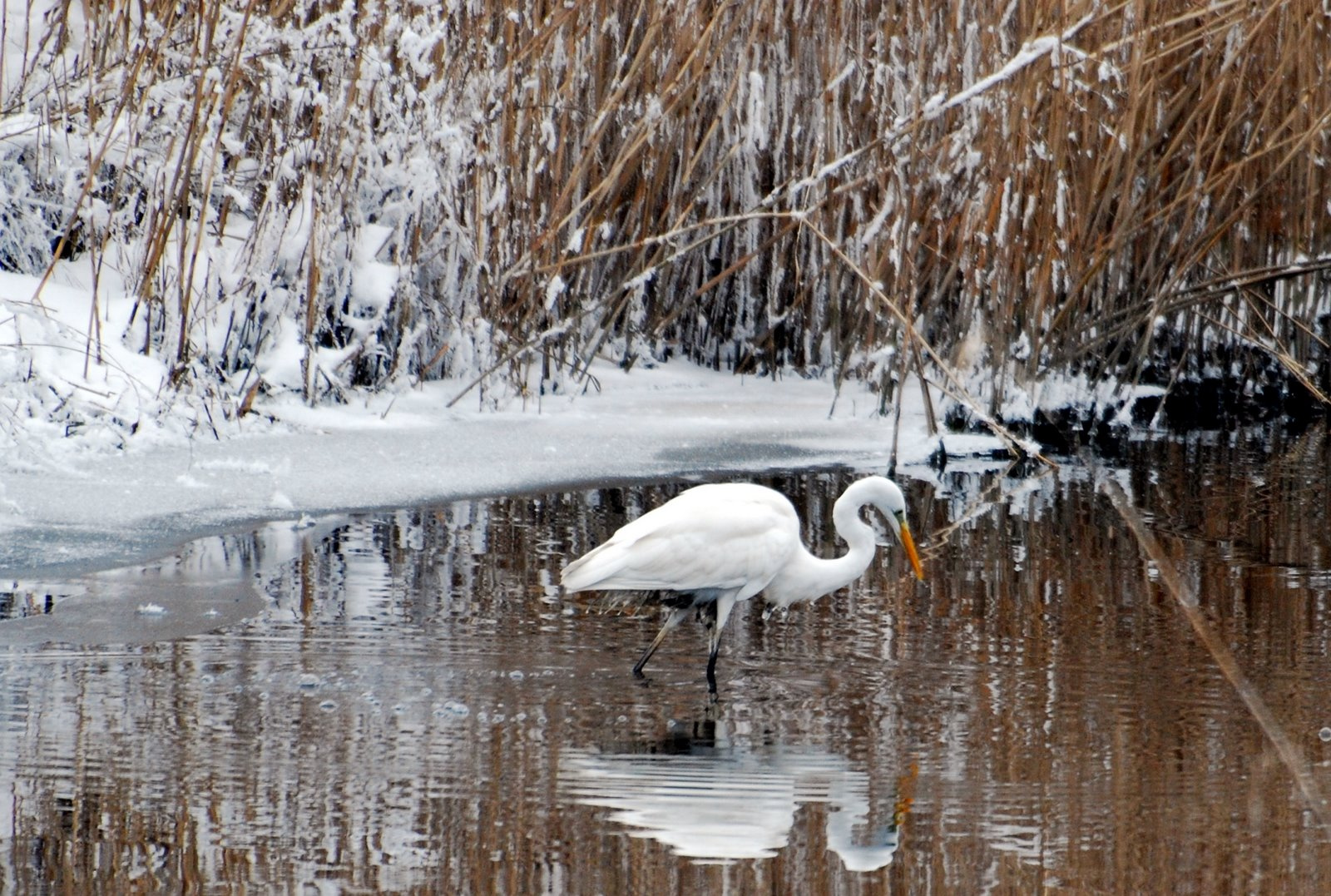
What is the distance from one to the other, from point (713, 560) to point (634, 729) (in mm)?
735

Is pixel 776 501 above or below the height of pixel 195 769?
above

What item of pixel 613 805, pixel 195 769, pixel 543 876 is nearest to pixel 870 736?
pixel 613 805

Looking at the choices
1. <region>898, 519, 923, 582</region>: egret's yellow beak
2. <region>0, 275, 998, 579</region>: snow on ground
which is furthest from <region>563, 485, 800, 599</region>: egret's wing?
<region>0, 275, 998, 579</region>: snow on ground

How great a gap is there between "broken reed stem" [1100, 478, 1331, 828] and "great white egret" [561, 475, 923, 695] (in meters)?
0.99

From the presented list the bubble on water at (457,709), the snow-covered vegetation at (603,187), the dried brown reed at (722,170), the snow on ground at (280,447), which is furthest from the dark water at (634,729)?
the dried brown reed at (722,170)

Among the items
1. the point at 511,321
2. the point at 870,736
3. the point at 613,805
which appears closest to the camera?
the point at 613,805

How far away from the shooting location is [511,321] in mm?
9125

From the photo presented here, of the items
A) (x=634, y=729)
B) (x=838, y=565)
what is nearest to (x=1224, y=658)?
(x=838, y=565)

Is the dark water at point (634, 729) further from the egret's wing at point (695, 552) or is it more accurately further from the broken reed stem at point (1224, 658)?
the egret's wing at point (695, 552)

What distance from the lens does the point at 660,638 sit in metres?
4.70

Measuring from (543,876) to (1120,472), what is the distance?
229 inches

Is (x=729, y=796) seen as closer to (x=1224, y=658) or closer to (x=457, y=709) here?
(x=457, y=709)

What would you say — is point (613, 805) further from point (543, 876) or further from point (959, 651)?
point (959, 651)

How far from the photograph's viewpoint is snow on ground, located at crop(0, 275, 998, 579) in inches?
246
